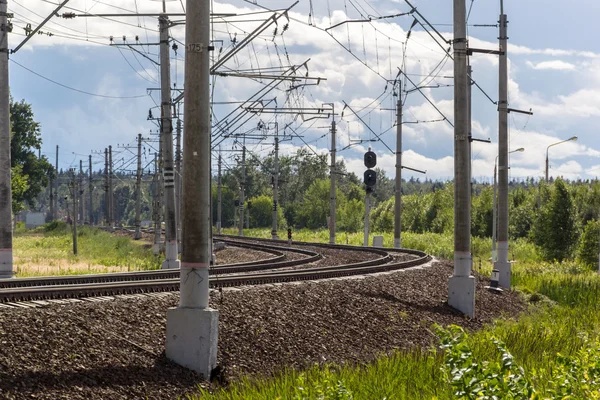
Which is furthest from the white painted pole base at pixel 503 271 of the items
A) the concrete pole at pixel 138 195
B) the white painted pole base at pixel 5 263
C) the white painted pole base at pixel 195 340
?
the concrete pole at pixel 138 195

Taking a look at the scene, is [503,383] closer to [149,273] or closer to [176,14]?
[149,273]

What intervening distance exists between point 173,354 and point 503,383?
5810 millimetres

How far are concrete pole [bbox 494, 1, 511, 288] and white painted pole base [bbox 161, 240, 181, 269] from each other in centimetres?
1053

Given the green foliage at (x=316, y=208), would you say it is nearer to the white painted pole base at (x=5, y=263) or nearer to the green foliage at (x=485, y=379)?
the white painted pole base at (x=5, y=263)

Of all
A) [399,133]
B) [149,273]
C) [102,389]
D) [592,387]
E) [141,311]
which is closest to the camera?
[592,387]

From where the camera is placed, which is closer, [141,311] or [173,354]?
[173,354]

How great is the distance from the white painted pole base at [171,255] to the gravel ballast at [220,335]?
9.45 m

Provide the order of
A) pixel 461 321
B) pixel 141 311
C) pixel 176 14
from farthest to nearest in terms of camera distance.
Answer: pixel 176 14 < pixel 461 321 < pixel 141 311

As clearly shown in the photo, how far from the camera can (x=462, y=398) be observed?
25.7 feet

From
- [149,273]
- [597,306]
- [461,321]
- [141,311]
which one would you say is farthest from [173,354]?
[597,306]

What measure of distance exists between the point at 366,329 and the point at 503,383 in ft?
29.1

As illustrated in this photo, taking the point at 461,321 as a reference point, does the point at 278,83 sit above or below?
above

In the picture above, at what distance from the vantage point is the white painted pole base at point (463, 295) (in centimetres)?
2122

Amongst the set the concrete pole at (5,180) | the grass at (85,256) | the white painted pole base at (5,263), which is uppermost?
the concrete pole at (5,180)
